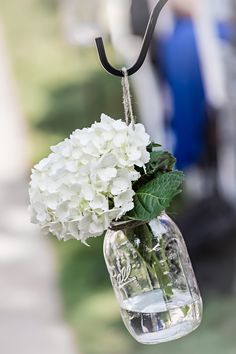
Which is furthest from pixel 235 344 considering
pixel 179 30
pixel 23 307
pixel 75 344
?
pixel 179 30

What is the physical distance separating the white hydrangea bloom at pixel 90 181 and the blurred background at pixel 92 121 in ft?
7.59

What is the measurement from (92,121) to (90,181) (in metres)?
2.67

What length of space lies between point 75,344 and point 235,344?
0.63 meters

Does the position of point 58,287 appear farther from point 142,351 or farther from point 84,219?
point 84,219

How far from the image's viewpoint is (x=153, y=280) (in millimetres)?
1165

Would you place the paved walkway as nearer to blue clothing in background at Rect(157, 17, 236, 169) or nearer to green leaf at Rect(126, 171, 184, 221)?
blue clothing in background at Rect(157, 17, 236, 169)

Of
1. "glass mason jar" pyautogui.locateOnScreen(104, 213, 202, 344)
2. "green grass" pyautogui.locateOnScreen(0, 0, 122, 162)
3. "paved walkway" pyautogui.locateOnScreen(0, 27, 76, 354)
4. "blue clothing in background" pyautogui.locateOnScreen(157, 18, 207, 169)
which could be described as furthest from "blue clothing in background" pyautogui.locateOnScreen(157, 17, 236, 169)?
"glass mason jar" pyautogui.locateOnScreen(104, 213, 202, 344)

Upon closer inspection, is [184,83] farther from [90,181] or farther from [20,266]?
[90,181]

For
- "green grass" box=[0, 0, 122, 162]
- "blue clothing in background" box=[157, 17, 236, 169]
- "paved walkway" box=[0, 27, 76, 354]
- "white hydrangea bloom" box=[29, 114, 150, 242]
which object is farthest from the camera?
"green grass" box=[0, 0, 122, 162]

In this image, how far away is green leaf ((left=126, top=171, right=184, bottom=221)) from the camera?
110 centimetres

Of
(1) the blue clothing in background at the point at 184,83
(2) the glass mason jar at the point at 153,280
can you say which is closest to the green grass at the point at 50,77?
(1) the blue clothing in background at the point at 184,83

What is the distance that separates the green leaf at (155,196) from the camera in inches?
43.4

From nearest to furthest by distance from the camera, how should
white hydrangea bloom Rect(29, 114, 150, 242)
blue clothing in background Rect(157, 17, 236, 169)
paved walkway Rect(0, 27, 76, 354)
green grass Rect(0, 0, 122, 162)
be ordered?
white hydrangea bloom Rect(29, 114, 150, 242)
paved walkway Rect(0, 27, 76, 354)
blue clothing in background Rect(157, 17, 236, 169)
green grass Rect(0, 0, 122, 162)

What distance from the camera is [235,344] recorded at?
3.35 metres
